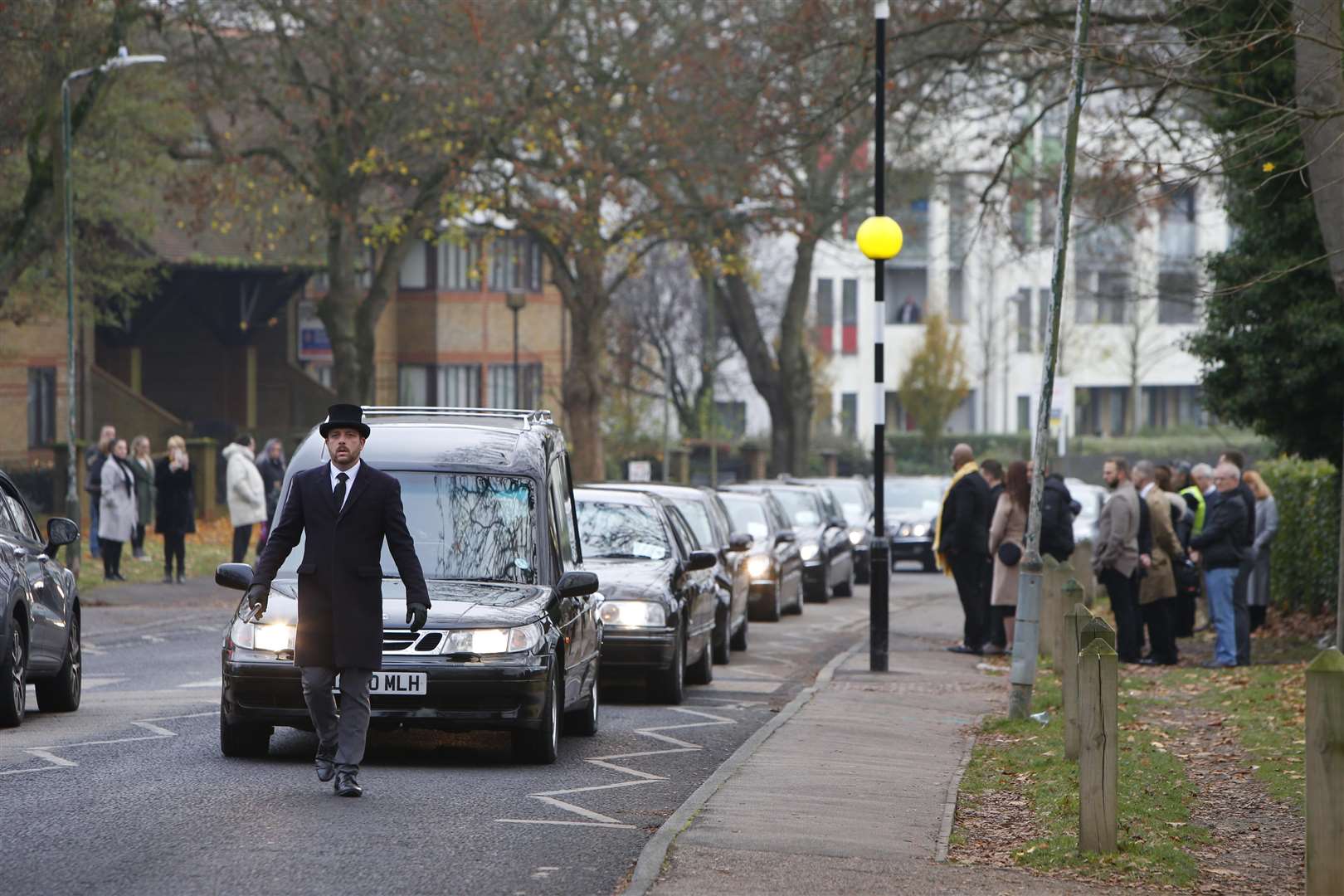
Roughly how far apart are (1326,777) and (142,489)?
31.9 m

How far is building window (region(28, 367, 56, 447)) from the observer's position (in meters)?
45.5

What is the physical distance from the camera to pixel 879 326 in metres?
18.5

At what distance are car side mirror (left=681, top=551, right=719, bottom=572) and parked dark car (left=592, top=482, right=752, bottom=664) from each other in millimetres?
1782

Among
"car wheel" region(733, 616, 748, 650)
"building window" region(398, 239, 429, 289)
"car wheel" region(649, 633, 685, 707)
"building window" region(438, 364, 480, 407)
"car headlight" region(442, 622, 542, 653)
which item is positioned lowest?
"car wheel" region(733, 616, 748, 650)

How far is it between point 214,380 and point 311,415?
2644mm

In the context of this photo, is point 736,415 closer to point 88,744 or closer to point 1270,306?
point 1270,306

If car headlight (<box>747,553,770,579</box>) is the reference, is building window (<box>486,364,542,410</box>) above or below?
above

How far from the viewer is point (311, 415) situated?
2066 inches

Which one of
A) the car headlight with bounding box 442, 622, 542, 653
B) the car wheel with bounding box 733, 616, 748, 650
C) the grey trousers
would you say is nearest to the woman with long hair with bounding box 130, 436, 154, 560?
the car wheel with bounding box 733, 616, 748, 650

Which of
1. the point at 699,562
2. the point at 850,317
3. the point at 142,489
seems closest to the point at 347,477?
the point at 699,562

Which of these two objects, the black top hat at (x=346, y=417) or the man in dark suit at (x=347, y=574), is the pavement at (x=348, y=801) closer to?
the man in dark suit at (x=347, y=574)

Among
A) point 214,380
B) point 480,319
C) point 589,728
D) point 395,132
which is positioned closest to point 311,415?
point 214,380

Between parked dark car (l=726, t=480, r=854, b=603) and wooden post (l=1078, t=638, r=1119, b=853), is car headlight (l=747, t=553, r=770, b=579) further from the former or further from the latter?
wooden post (l=1078, t=638, r=1119, b=853)

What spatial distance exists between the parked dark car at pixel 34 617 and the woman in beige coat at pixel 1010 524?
869cm
